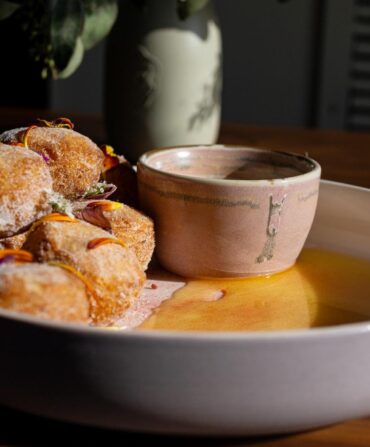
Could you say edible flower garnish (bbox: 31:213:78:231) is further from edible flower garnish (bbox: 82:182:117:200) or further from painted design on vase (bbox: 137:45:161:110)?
painted design on vase (bbox: 137:45:161:110)

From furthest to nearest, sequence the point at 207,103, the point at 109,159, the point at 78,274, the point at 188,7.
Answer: the point at 207,103 → the point at 188,7 → the point at 109,159 → the point at 78,274

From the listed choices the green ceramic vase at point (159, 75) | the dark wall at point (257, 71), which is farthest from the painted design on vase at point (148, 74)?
the dark wall at point (257, 71)

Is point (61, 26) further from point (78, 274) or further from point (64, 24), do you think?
point (78, 274)

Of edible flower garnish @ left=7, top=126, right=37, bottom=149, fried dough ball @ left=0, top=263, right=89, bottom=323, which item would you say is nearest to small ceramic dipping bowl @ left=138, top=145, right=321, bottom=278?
edible flower garnish @ left=7, top=126, right=37, bottom=149

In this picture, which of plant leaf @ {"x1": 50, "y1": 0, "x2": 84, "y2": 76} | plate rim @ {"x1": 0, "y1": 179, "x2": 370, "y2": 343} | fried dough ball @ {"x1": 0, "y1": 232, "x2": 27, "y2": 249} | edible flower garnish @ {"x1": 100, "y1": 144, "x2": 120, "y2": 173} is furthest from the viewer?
plant leaf @ {"x1": 50, "y1": 0, "x2": 84, "y2": 76}

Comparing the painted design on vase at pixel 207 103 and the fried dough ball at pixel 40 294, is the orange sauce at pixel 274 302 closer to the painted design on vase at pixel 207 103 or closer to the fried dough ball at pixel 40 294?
the fried dough ball at pixel 40 294

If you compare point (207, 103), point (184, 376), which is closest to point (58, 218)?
point (184, 376)
